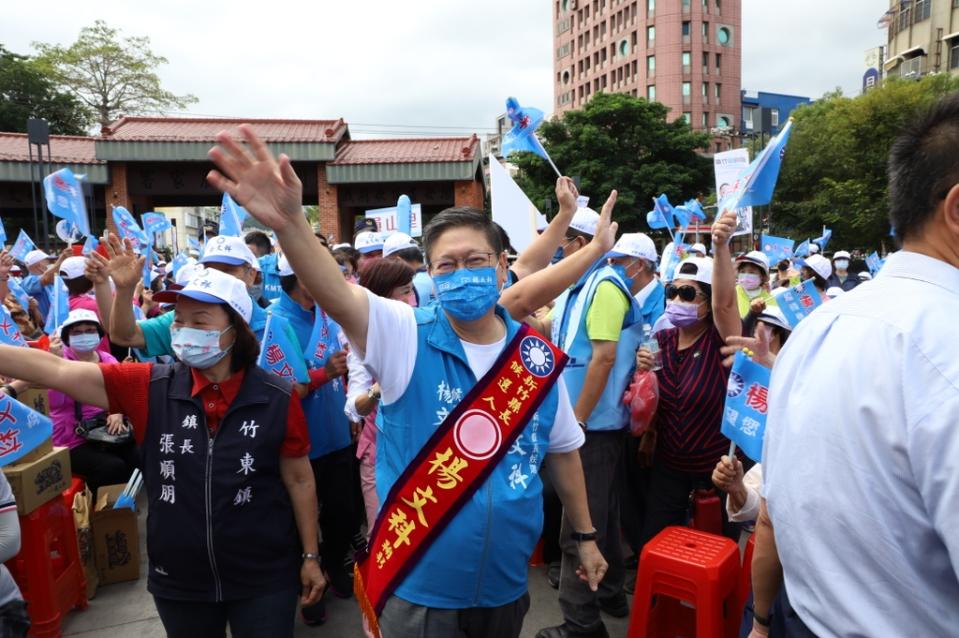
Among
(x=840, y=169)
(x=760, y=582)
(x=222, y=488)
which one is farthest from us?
(x=840, y=169)

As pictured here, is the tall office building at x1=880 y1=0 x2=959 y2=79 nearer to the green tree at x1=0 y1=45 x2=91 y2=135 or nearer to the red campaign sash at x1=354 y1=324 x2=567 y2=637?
the red campaign sash at x1=354 y1=324 x2=567 y2=637

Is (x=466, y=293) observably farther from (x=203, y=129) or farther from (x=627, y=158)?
(x=627, y=158)

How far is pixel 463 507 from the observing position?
1.75 metres

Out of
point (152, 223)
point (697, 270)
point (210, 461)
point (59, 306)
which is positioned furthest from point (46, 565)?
point (152, 223)

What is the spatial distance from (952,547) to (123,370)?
2.32 metres

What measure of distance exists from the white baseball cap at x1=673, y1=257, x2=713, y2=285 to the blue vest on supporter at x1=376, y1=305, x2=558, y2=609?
6.08 ft

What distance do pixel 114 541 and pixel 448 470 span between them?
313 cm

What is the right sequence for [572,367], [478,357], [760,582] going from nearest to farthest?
[760,582], [478,357], [572,367]

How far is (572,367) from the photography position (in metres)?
3.24

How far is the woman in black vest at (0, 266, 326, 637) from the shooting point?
2160mm

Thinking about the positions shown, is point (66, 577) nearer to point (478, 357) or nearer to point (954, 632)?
point (478, 357)

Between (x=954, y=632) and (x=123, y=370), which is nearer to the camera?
(x=954, y=632)

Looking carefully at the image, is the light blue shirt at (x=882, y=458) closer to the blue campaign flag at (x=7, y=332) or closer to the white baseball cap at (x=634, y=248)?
the white baseball cap at (x=634, y=248)

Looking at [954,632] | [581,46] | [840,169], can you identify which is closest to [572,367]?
[954,632]
